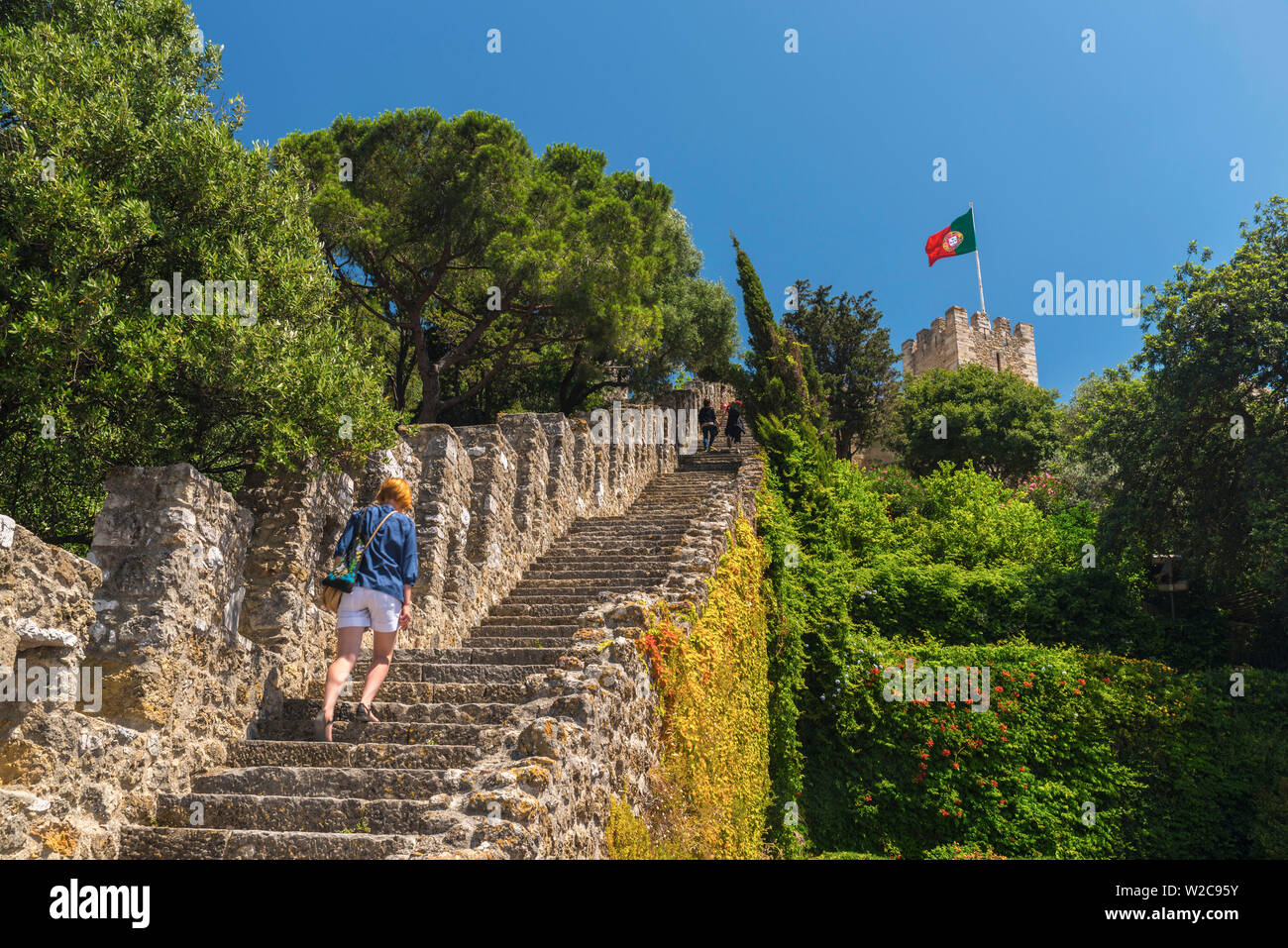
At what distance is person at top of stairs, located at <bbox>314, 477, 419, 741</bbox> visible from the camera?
17.9 ft

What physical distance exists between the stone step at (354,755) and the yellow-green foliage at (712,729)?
1006 mm

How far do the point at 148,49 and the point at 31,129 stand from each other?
1.73m

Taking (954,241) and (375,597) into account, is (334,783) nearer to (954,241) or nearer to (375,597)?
(375,597)

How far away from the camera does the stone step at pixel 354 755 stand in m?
5.01

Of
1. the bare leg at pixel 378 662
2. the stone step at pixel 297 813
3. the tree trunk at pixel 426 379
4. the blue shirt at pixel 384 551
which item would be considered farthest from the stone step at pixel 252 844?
the tree trunk at pixel 426 379

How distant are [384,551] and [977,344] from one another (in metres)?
37.3

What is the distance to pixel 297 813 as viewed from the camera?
4422mm

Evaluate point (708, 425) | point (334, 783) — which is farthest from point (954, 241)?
point (334, 783)

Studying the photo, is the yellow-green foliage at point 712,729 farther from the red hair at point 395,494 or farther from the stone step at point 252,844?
→ the red hair at point 395,494

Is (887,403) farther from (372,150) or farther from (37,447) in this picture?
(37,447)

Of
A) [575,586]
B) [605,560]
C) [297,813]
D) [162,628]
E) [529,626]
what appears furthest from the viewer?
[605,560]

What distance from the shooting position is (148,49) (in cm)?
699

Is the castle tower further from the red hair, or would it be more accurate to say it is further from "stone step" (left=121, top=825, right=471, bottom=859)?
"stone step" (left=121, top=825, right=471, bottom=859)
